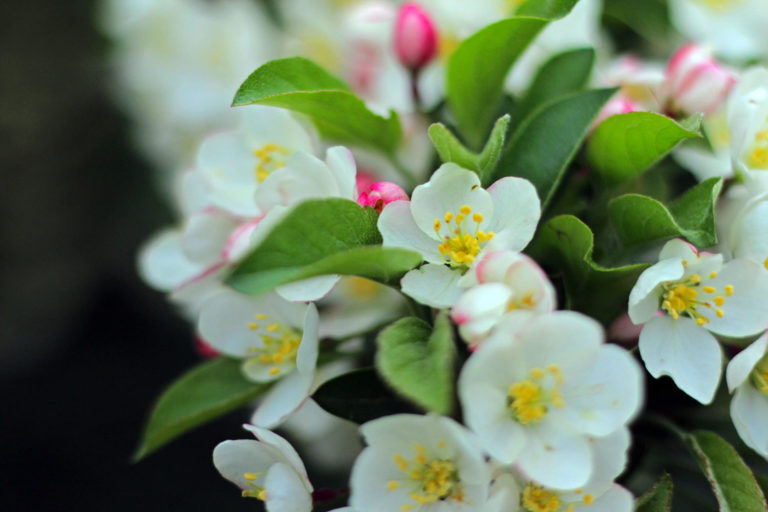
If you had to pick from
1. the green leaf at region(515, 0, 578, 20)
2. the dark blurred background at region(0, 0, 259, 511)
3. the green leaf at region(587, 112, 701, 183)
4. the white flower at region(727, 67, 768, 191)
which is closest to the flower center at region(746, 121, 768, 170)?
the white flower at region(727, 67, 768, 191)

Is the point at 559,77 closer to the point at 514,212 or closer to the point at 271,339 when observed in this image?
the point at 514,212

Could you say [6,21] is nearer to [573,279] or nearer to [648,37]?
[648,37]

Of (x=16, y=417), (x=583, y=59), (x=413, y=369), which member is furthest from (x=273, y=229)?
(x=16, y=417)

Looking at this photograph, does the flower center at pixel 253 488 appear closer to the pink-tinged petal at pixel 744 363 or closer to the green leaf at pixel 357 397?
the green leaf at pixel 357 397

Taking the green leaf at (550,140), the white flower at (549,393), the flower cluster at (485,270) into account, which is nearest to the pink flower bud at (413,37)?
the flower cluster at (485,270)

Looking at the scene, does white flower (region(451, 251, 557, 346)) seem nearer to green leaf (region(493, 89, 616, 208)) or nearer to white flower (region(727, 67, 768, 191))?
green leaf (region(493, 89, 616, 208))

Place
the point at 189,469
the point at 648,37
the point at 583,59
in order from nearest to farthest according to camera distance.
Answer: the point at 583,59 → the point at 648,37 → the point at 189,469
